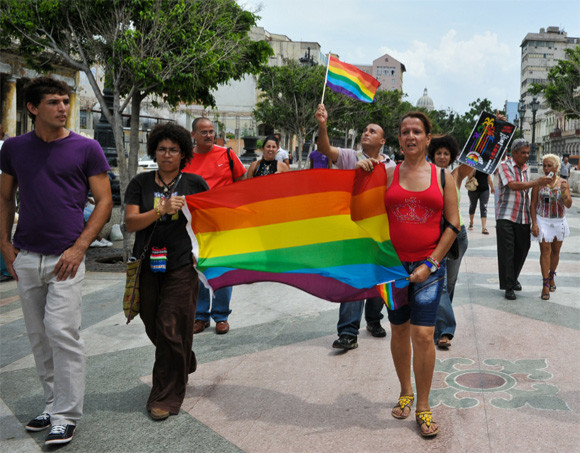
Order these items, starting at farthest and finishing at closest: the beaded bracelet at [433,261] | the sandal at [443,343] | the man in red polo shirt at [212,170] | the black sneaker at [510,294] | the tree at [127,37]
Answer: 1. the tree at [127,37]
2. the black sneaker at [510,294]
3. the man in red polo shirt at [212,170]
4. the sandal at [443,343]
5. the beaded bracelet at [433,261]

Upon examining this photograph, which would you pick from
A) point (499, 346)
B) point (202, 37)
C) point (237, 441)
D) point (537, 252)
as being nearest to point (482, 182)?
point (537, 252)

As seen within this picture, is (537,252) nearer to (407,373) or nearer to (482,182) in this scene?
(482,182)

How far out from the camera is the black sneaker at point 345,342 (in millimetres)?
5344

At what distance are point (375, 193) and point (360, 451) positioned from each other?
1.59 m

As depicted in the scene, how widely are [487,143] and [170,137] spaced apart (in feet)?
10.1

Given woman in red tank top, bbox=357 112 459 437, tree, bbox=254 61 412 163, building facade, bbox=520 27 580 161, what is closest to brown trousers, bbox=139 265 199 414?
woman in red tank top, bbox=357 112 459 437

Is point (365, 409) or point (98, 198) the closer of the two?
point (98, 198)

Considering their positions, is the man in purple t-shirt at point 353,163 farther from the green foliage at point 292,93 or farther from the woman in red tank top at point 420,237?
the green foliage at point 292,93

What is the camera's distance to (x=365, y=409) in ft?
13.5

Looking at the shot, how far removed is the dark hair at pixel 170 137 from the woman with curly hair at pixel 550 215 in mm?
4809

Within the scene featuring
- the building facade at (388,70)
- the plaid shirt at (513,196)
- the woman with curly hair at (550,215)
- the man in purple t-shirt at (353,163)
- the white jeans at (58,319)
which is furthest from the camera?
the building facade at (388,70)

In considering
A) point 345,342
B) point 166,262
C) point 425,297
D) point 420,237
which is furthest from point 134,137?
point 425,297

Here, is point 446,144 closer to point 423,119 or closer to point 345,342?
point 423,119

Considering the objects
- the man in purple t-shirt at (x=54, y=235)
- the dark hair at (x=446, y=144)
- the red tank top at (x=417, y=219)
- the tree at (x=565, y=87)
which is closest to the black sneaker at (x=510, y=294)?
the dark hair at (x=446, y=144)
